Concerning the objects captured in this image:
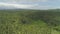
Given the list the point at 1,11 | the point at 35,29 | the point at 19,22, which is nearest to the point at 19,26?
the point at 19,22

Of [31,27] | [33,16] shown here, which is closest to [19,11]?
[33,16]

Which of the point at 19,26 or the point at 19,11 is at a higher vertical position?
the point at 19,11

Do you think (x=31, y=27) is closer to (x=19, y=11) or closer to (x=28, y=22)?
(x=28, y=22)

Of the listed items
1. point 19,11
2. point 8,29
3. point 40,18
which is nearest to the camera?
point 8,29

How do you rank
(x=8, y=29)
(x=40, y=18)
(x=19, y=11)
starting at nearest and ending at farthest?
(x=8, y=29) → (x=40, y=18) → (x=19, y=11)

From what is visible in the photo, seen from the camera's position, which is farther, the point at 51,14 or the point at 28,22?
the point at 51,14

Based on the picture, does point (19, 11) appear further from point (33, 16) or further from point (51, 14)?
point (51, 14)
